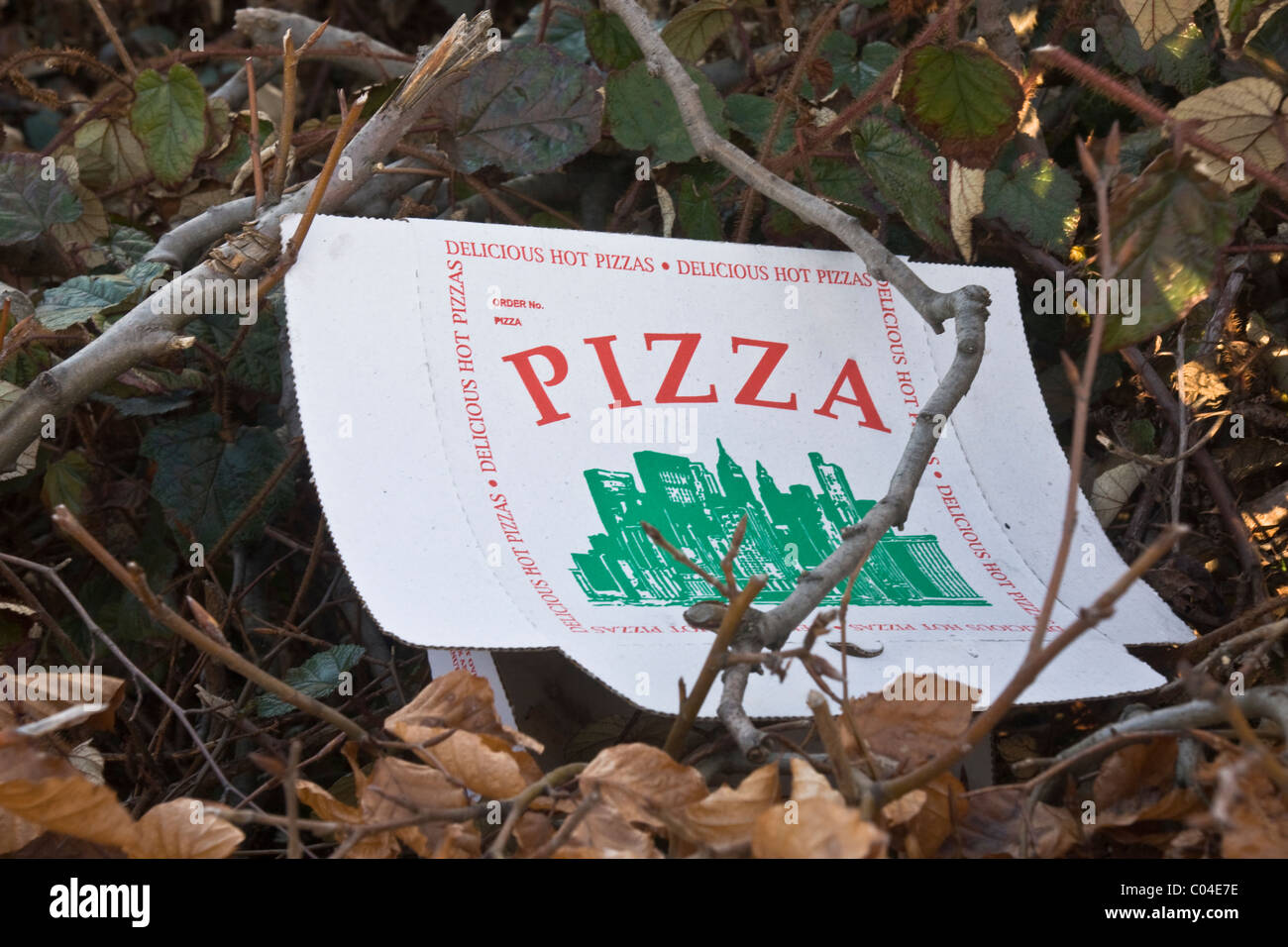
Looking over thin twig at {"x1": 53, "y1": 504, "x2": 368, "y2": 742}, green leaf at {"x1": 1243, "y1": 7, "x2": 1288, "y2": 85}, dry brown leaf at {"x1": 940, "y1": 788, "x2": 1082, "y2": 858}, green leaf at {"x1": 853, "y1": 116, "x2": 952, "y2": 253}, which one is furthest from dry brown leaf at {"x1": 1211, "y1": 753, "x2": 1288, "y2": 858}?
green leaf at {"x1": 1243, "y1": 7, "x2": 1288, "y2": 85}

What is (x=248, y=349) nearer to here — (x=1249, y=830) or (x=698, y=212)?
(x=698, y=212)

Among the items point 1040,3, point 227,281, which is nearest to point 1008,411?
point 1040,3

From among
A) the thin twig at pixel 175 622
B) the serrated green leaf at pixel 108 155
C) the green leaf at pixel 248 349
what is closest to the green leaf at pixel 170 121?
the serrated green leaf at pixel 108 155

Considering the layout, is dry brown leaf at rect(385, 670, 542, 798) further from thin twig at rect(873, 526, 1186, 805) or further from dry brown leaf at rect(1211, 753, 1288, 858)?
dry brown leaf at rect(1211, 753, 1288, 858)

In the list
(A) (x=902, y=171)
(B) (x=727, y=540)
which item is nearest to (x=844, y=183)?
(A) (x=902, y=171)

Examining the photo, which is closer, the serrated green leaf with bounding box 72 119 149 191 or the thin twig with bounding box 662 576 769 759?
the thin twig with bounding box 662 576 769 759

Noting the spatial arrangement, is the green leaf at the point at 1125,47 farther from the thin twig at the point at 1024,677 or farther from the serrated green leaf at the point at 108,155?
the serrated green leaf at the point at 108,155
